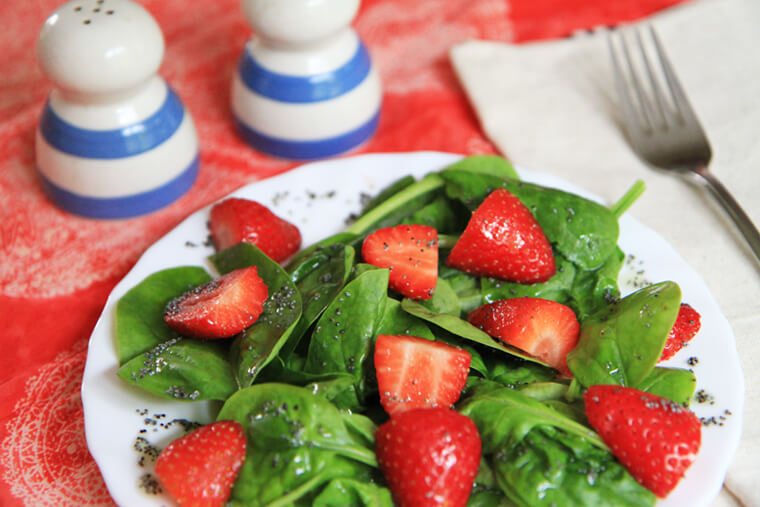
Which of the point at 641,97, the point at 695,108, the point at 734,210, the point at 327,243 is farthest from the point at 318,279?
the point at 695,108

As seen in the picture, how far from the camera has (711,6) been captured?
1.97m

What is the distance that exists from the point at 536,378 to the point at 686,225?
58 centimetres

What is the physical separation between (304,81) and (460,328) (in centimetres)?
72

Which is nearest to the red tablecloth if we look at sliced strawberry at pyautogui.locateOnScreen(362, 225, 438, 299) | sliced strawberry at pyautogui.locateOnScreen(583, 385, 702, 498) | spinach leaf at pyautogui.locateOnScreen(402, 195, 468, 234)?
spinach leaf at pyautogui.locateOnScreen(402, 195, 468, 234)

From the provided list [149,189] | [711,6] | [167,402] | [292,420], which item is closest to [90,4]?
[149,189]

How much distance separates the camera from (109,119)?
1402 mm

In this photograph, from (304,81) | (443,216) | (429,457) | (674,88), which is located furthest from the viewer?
(674,88)

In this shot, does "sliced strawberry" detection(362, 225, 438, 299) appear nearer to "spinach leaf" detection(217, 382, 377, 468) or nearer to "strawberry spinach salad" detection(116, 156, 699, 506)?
"strawberry spinach salad" detection(116, 156, 699, 506)

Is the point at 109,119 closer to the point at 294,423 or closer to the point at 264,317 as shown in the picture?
the point at 264,317

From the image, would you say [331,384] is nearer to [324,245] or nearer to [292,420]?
[292,420]

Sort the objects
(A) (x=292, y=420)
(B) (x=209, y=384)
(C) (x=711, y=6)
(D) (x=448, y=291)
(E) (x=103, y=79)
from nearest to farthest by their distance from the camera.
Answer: (A) (x=292, y=420)
(B) (x=209, y=384)
(D) (x=448, y=291)
(E) (x=103, y=79)
(C) (x=711, y=6)

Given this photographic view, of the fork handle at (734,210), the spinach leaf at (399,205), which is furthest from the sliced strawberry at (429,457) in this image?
the fork handle at (734,210)

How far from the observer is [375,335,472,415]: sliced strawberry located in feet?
3.25

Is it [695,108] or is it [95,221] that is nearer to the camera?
[95,221]
